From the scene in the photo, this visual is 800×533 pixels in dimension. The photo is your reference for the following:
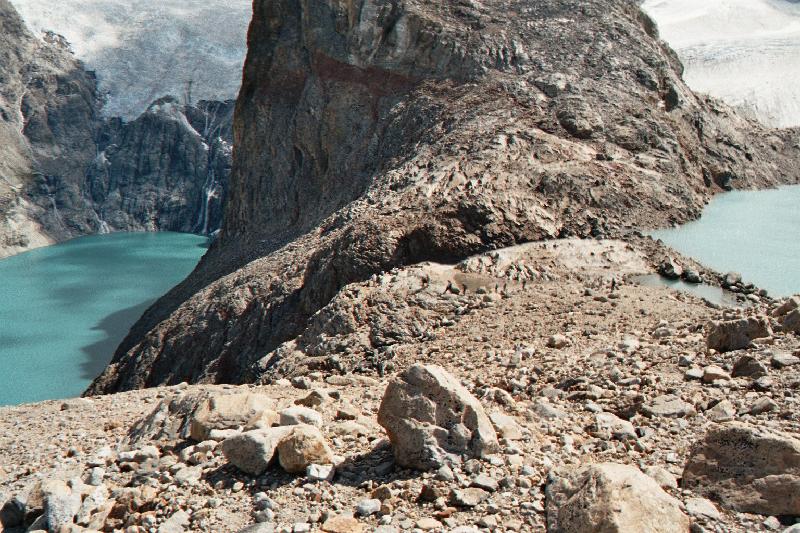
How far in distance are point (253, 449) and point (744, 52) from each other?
7505 centimetres


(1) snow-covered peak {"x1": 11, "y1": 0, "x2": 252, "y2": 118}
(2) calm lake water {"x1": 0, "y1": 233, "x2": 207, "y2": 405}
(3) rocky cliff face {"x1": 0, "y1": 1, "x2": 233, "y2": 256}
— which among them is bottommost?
(2) calm lake water {"x1": 0, "y1": 233, "x2": 207, "y2": 405}

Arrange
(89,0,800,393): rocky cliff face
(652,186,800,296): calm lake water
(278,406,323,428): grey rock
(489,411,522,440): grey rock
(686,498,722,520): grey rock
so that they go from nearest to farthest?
(686,498,722,520): grey rock
(489,411,522,440): grey rock
(278,406,323,428): grey rock
(89,0,800,393): rocky cliff face
(652,186,800,296): calm lake water

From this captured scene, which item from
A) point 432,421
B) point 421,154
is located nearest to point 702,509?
point 432,421

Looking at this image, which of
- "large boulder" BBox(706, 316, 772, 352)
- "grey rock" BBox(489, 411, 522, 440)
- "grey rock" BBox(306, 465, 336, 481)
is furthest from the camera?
"large boulder" BBox(706, 316, 772, 352)

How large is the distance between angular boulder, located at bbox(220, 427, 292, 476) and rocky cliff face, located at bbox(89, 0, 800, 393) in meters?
5.30

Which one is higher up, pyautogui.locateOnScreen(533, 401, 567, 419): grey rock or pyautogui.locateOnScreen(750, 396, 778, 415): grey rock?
pyautogui.locateOnScreen(750, 396, 778, 415): grey rock

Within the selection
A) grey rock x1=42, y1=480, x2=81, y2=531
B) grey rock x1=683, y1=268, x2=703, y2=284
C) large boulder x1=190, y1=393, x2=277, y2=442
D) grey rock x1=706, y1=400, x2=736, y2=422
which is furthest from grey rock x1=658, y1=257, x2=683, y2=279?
grey rock x1=42, y1=480, x2=81, y2=531

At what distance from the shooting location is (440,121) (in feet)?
79.8

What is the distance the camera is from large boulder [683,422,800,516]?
5.14m

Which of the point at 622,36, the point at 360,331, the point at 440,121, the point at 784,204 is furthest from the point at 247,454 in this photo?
the point at 784,204

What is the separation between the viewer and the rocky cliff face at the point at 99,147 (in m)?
98.5

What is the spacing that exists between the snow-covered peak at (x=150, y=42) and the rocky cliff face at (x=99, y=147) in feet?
7.49

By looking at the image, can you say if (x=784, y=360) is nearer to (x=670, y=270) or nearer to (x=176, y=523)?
(x=176, y=523)

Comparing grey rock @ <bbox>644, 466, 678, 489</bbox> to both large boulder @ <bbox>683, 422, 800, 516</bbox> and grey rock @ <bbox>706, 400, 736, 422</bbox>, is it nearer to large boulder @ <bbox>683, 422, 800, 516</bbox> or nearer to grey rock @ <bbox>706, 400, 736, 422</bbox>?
large boulder @ <bbox>683, 422, 800, 516</bbox>
